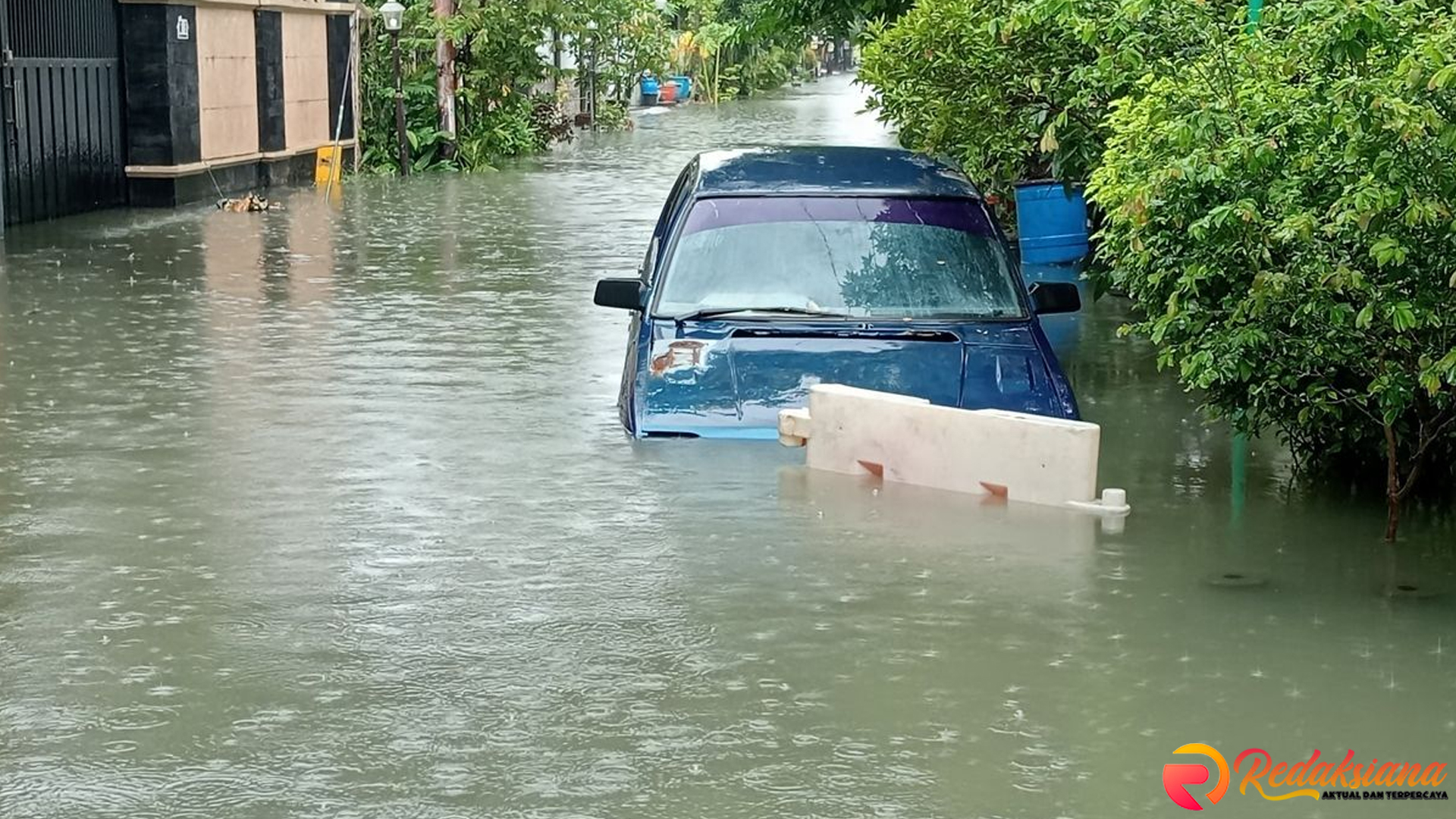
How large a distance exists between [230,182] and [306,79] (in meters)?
3.54

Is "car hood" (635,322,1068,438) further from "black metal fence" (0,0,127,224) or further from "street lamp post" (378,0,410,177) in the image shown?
"street lamp post" (378,0,410,177)

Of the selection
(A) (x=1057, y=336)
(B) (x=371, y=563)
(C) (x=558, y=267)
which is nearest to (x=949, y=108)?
(A) (x=1057, y=336)

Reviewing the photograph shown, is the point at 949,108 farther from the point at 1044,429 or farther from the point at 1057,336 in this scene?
the point at 1044,429

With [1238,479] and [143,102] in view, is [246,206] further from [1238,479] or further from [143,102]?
[1238,479]

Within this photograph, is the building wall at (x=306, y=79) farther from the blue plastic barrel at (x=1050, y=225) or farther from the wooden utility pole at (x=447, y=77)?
the blue plastic barrel at (x=1050, y=225)

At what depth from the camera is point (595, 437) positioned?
9891mm

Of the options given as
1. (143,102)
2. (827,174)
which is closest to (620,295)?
(827,174)

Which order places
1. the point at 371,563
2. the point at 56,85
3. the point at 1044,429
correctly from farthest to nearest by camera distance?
the point at 56,85, the point at 1044,429, the point at 371,563

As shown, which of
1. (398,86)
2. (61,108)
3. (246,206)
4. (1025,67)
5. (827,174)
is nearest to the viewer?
(827,174)

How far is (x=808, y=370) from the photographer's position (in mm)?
8945

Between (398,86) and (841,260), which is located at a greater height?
(398,86)

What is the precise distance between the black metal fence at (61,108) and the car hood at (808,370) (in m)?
13.2

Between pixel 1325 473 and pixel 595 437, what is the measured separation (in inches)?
133
